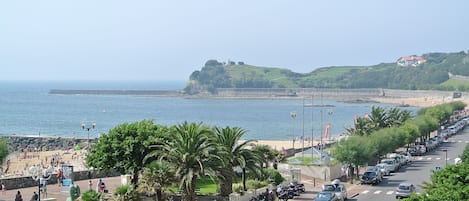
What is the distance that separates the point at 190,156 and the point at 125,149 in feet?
22.6

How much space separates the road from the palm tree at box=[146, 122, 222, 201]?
13.3 meters

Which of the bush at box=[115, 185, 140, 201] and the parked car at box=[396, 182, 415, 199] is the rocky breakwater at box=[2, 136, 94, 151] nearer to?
the parked car at box=[396, 182, 415, 199]

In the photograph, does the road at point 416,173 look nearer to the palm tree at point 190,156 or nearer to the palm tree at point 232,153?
the palm tree at point 232,153

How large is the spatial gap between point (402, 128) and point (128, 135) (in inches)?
1554

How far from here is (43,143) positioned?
355 ft

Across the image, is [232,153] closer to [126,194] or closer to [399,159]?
[126,194]

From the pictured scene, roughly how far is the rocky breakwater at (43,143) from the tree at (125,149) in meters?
65.4

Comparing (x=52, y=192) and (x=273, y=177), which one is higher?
(x=273, y=177)

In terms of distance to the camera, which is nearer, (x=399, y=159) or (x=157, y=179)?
(x=157, y=179)

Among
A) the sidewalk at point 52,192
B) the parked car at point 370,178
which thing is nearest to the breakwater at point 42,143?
the sidewalk at point 52,192

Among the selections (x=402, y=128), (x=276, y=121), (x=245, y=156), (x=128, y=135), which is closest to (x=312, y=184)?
(x=245, y=156)

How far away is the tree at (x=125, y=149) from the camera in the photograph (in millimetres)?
36875

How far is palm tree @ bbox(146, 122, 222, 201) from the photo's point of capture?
102 ft

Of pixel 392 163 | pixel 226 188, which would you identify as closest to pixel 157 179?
pixel 226 188
